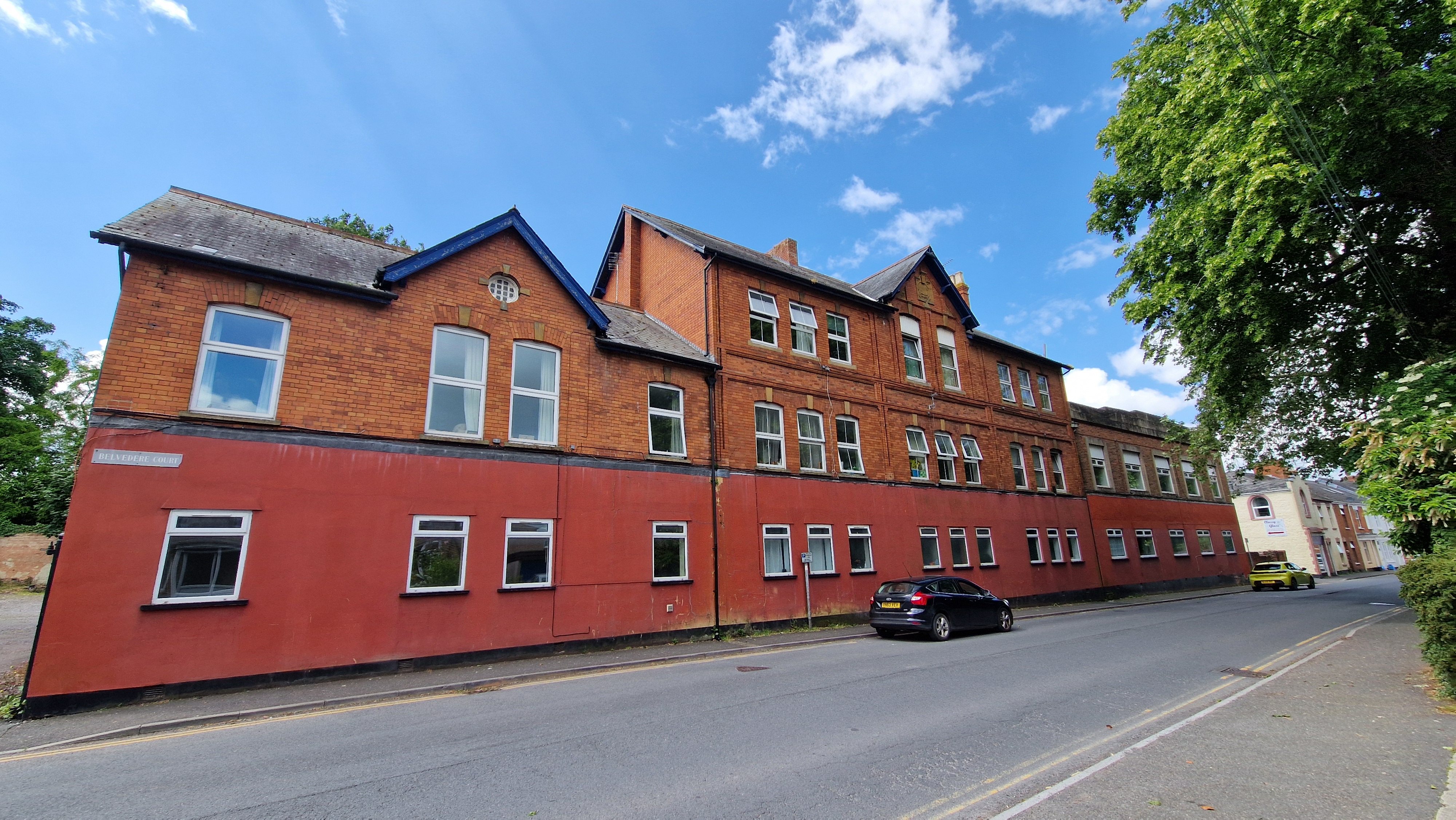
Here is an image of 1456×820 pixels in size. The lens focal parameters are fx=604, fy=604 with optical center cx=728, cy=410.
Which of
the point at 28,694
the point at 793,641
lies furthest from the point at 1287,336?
the point at 28,694

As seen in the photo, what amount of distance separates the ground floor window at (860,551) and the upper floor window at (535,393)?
9.35m

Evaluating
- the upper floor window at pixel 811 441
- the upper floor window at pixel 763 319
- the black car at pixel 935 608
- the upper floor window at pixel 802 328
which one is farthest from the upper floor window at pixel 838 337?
the black car at pixel 935 608

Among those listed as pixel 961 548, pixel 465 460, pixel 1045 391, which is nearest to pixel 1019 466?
pixel 1045 391

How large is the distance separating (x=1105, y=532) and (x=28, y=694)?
3164 centimetres

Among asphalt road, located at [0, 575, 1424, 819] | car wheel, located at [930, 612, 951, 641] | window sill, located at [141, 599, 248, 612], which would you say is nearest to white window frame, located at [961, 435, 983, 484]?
car wheel, located at [930, 612, 951, 641]

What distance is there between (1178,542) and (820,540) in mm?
24013

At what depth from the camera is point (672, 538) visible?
14.2m

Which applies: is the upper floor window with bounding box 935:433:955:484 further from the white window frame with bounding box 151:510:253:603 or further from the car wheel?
the white window frame with bounding box 151:510:253:603

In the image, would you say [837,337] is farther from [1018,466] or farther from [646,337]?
[1018,466]

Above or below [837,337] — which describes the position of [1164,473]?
below

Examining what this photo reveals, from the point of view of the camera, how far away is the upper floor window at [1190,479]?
105 feet

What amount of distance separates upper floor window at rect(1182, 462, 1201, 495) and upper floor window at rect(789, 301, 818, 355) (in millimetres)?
25385

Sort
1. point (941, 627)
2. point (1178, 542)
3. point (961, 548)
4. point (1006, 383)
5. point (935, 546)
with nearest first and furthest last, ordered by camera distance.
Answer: point (941, 627) → point (935, 546) → point (961, 548) → point (1006, 383) → point (1178, 542)

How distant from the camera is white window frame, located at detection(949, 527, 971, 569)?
20422mm
